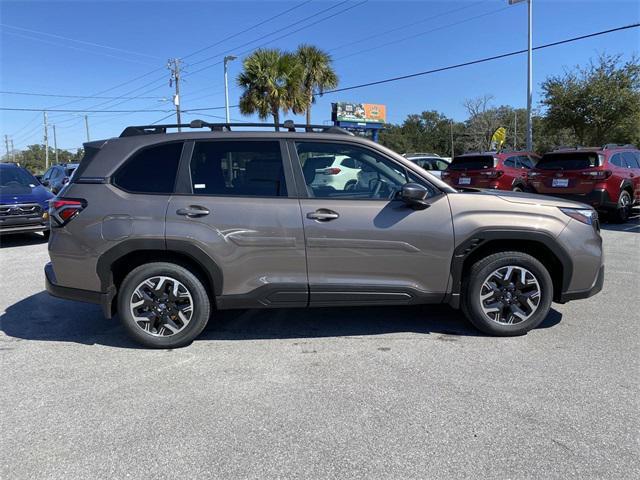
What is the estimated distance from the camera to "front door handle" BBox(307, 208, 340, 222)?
3920 millimetres

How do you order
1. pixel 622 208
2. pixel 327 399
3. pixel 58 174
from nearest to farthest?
pixel 327 399 < pixel 622 208 < pixel 58 174

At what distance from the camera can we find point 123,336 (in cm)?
442

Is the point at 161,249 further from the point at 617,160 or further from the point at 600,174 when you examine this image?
the point at 617,160

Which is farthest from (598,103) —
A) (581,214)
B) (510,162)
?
(581,214)

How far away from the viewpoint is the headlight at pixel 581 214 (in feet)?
13.8

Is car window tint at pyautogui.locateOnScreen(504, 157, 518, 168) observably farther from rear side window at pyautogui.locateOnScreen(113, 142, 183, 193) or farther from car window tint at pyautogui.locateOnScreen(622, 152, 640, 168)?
rear side window at pyautogui.locateOnScreen(113, 142, 183, 193)

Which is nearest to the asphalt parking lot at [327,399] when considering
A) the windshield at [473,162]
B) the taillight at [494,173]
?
the taillight at [494,173]

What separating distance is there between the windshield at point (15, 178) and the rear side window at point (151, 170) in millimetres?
7737

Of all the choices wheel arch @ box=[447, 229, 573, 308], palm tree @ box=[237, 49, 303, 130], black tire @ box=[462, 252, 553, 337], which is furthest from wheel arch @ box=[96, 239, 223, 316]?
palm tree @ box=[237, 49, 303, 130]

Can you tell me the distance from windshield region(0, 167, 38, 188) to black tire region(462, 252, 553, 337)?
32.3 feet

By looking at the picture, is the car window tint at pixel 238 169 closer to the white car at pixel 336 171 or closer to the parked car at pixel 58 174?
the white car at pixel 336 171

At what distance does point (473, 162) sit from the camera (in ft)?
42.1

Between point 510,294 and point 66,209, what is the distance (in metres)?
3.84

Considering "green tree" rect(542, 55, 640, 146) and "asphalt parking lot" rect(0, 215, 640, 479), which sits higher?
"green tree" rect(542, 55, 640, 146)
